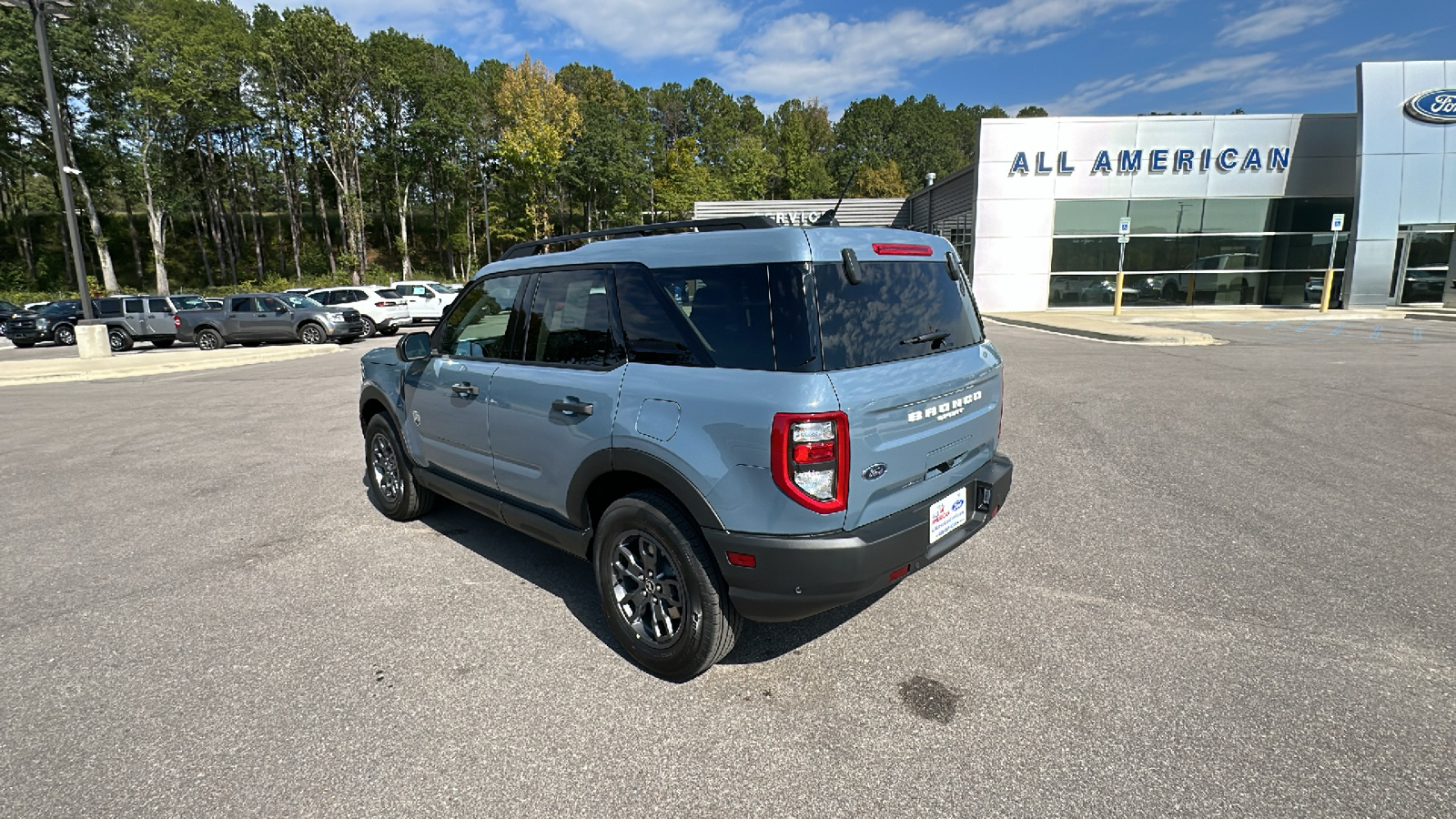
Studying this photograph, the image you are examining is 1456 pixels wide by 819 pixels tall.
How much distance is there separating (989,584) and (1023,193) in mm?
25058

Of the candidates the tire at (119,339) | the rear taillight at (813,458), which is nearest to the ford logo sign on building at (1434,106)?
the rear taillight at (813,458)

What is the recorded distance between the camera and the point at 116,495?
5.66 meters

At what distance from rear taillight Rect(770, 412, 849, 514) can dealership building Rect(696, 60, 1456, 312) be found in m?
25.2

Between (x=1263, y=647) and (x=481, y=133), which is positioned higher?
(x=481, y=133)

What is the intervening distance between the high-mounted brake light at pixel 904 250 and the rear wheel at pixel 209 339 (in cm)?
2234

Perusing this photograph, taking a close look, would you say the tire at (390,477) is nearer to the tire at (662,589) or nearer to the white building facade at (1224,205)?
the tire at (662,589)

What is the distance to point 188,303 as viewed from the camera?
2028cm

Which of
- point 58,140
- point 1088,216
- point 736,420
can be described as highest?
point 58,140

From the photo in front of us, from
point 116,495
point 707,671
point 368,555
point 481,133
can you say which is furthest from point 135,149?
point 707,671

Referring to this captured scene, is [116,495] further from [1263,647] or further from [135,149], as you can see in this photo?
[135,149]

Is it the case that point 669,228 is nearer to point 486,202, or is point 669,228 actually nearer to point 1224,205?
point 1224,205

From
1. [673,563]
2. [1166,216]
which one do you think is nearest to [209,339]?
[673,563]

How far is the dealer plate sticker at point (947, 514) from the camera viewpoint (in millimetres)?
2885

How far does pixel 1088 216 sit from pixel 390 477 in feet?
87.3
